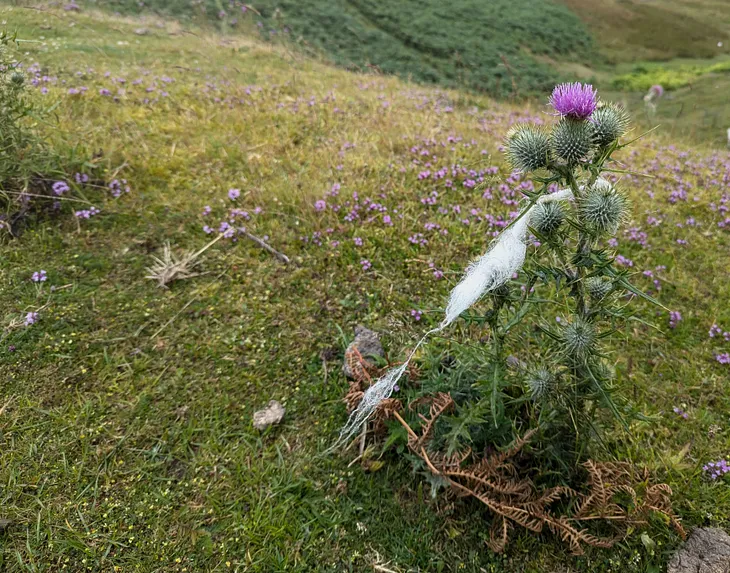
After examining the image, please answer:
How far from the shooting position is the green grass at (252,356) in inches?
95.9

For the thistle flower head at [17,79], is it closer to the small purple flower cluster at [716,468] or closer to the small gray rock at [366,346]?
the small gray rock at [366,346]

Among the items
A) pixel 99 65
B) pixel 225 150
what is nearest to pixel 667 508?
pixel 225 150

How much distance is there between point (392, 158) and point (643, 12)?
27.3 m

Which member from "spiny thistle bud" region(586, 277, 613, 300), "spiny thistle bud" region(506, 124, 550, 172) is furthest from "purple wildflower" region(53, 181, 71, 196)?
"spiny thistle bud" region(586, 277, 613, 300)

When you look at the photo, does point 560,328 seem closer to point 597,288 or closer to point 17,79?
point 597,288

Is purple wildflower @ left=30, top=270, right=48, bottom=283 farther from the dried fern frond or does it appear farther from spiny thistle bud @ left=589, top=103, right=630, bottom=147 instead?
spiny thistle bud @ left=589, top=103, right=630, bottom=147

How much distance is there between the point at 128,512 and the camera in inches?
98.6

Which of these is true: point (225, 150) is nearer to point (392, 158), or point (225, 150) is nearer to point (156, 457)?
point (392, 158)

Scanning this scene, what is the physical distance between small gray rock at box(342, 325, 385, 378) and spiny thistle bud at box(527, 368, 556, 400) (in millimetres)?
1102

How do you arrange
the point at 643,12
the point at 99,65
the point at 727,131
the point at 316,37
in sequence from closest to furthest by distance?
the point at 99,65, the point at 727,131, the point at 316,37, the point at 643,12

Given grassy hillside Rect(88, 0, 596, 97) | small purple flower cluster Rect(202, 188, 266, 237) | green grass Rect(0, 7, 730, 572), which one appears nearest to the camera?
green grass Rect(0, 7, 730, 572)

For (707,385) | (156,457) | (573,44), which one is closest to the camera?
(156,457)

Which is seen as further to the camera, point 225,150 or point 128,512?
point 225,150

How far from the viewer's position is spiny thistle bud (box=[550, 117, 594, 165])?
191cm
